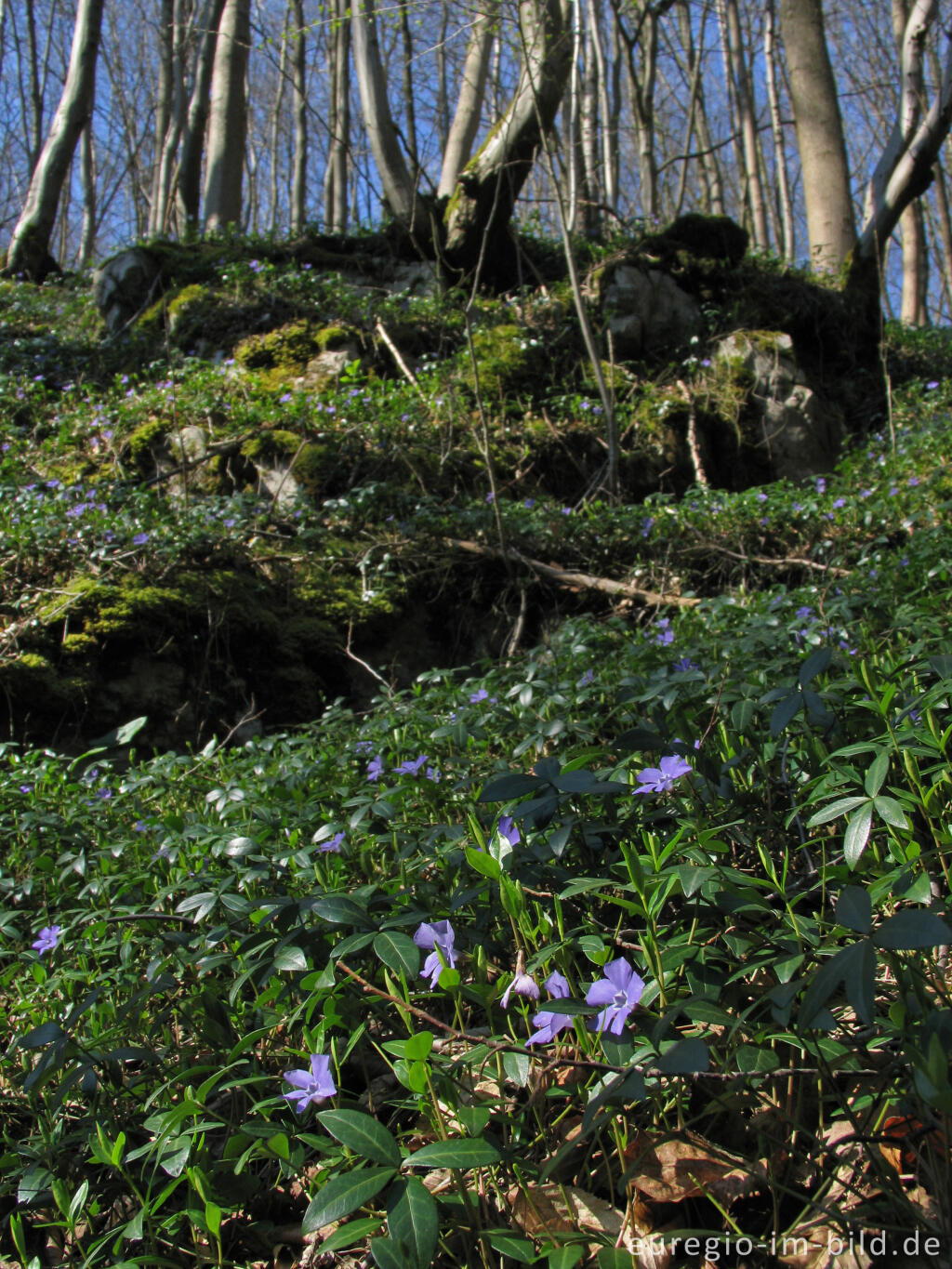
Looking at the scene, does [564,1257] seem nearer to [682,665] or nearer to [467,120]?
[682,665]

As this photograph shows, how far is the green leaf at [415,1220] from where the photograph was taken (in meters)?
0.84

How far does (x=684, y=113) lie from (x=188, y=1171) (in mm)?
25439

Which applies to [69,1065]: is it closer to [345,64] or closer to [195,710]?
[195,710]

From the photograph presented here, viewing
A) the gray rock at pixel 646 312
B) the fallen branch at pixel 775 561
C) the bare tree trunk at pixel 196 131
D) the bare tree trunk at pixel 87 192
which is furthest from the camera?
the bare tree trunk at pixel 87 192

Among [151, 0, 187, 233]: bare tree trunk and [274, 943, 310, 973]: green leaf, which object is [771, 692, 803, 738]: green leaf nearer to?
[274, 943, 310, 973]: green leaf

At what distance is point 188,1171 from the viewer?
1.11 meters

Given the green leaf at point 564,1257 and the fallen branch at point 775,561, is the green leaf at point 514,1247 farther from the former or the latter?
the fallen branch at point 775,561

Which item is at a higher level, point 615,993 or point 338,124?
point 338,124

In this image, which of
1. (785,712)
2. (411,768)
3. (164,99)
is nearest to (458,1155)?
(785,712)

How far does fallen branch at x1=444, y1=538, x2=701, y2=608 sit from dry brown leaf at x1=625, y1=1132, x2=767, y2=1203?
11.6 ft

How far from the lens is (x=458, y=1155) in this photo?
0.94 m

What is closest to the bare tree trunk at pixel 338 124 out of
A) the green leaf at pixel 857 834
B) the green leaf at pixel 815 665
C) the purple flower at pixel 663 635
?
the purple flower at pixel 663 635

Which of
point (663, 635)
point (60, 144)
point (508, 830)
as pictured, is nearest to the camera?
Result: point (508, 830)

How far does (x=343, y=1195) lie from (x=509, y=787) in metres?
0.64
